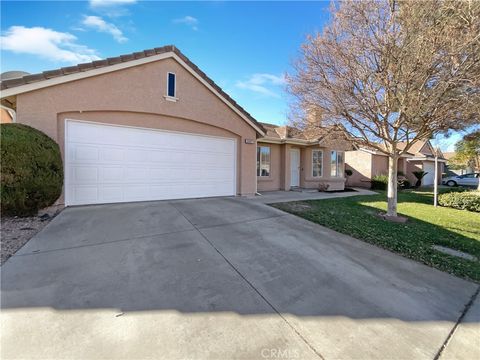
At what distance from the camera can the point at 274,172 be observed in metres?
13.8

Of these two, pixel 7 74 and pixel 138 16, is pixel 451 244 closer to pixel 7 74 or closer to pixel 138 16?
pixel 138 16

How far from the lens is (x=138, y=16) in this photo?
25.3 ft

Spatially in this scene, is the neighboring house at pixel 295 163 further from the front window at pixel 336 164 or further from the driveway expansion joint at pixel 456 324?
the driveway expansion joint at pixel 456 324

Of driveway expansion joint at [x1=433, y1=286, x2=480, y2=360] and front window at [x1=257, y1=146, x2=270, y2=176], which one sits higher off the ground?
front window at [x1=257, y1=146, x2=270, y2=176]

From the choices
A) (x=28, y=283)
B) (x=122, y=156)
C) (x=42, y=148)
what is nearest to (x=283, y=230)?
(x=28, y=283)

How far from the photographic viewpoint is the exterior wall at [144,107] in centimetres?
657

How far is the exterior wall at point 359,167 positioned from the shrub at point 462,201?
23.8 ft

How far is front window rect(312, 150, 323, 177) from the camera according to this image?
595 inches

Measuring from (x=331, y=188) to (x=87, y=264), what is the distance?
1429 cm

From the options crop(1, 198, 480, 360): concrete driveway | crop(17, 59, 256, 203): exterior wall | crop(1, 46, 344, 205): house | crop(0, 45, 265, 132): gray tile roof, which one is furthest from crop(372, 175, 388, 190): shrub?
crop(1, 198, 480, 360): concrete driveway

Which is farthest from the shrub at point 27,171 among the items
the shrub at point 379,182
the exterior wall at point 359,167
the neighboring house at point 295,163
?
the exterior wall at point 359,167

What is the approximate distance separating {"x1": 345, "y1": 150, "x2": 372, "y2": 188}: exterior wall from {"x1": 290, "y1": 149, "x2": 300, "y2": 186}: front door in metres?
7.59

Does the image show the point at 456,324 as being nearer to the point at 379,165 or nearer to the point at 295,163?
the point at 295,163

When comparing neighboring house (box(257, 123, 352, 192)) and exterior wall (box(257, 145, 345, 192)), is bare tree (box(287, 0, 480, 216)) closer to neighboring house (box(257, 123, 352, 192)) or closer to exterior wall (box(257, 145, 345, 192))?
neighboring house (box(257, 123, 352, 192))
